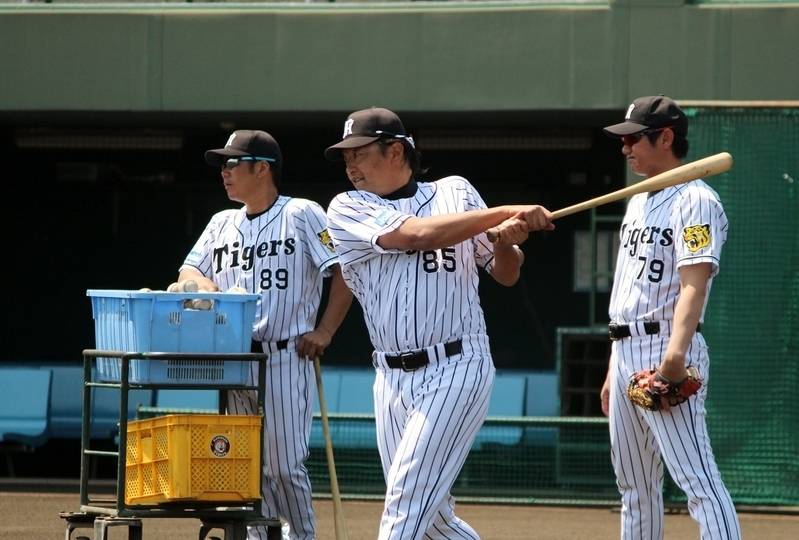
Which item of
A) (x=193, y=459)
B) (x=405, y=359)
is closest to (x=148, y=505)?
(x=193, y=459)

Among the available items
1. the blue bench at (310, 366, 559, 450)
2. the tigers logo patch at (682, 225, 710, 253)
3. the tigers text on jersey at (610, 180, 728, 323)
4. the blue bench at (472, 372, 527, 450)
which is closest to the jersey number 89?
the tigers text on jersey at (610, 180, 728, 323)

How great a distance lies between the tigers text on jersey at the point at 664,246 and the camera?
444 cm

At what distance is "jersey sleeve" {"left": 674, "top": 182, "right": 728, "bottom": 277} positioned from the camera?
4402 millimetres

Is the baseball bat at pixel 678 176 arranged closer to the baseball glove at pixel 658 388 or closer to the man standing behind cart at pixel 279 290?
the baseball glove at pixel 658 388

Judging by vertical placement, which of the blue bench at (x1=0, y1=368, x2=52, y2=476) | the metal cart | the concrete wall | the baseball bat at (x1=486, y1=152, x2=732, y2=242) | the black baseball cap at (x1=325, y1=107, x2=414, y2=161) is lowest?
the blue bench at (x1=0, y1=368, x2=52, y2=476)

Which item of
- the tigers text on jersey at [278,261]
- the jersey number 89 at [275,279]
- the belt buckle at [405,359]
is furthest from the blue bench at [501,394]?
the belt buckle at [405,359]

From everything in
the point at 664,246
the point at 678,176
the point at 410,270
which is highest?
the point at 678,176

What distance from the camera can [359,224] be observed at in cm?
426

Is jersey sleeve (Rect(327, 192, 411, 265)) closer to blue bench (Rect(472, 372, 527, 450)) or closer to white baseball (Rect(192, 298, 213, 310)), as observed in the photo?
white baseball (Rect(192, 298, 213, 310))

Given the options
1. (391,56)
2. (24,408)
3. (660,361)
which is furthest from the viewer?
(24,408)

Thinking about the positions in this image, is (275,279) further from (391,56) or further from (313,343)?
(391,56)

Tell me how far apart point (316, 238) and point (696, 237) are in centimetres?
179

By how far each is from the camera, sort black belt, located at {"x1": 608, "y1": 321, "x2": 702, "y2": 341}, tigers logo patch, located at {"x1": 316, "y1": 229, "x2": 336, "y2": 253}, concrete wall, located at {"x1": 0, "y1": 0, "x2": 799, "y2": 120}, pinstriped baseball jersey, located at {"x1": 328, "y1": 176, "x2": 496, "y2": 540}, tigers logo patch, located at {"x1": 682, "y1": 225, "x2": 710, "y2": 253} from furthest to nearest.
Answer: concrete wall, located at {"x1": 0, "y1": 0, "x2": 799, "y2": 120} → tigers logo patch, located at {"x1": 316, "y1": 229, "x2": 336, "y2": 253} → black belt, located at {"x1": 608, "y1": 321, "x2": 702, "y2": 341} → tigers logo patch, located at {"x1": 682, "y1": 225, "x2": 710, "y2": 253} → pinstriped baseball jersey, located at {"x1": 328, "y1": 176, "x2": 496, "y2": 540}

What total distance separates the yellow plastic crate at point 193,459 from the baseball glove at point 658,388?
4.76 feet
